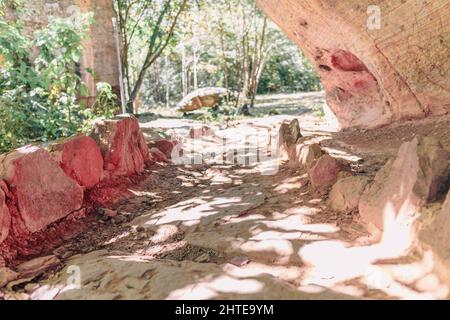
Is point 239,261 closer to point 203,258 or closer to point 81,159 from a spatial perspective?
point 203,258

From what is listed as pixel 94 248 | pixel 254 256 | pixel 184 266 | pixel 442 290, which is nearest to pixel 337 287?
pixel 442 290

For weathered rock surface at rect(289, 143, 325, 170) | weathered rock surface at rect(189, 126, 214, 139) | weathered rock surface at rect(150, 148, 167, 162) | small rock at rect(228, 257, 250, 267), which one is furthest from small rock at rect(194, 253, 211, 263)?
weathered rock surface at rect(189, 126, 214, 139)

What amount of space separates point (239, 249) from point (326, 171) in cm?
117

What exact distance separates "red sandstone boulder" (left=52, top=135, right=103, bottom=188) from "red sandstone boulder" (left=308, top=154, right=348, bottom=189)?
1.93m

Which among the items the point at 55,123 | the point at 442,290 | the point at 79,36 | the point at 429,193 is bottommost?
the point at 442,290

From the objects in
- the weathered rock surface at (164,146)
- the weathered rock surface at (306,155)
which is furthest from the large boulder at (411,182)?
the weathered rock surface at (164,146)

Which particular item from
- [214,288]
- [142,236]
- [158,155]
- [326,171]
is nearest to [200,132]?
[158,155]

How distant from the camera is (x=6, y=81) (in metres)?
4.39

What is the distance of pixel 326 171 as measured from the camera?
11.0 feet

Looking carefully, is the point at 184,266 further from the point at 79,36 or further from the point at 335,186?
the point at 79,36

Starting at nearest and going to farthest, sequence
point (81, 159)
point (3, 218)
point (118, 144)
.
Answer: point (3, 218)
point (81, 159)
point (118, 144)

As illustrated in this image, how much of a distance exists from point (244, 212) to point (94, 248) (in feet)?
3.63

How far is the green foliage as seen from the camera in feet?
13.4

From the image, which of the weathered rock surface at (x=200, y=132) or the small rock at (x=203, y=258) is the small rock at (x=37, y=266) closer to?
the small rock at (x=203, y=258)
